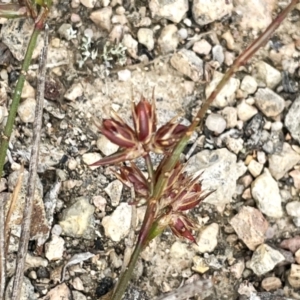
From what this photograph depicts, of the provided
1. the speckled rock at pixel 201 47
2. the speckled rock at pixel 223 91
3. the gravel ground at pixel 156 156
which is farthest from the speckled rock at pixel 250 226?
the speckled rock at pixel 201 47

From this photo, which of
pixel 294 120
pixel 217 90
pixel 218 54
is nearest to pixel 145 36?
pixel 218 54

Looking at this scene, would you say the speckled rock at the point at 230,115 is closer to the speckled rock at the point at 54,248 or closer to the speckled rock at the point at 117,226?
the speckled rock at the point at 117,226

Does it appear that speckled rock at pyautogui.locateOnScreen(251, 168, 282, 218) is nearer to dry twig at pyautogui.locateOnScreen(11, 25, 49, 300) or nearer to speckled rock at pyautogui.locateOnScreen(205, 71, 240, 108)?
speckled rock at pyautogui.locateOnScreen(205, 71, 240, 108)

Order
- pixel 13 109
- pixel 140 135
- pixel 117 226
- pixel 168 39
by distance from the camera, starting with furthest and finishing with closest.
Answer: pixel 168 39 < pixel 117 226 < pixel 13 109 < pixel 140 135

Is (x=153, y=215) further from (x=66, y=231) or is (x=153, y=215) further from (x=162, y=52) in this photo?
(x=162, y=52)

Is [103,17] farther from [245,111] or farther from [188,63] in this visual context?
[245,111]

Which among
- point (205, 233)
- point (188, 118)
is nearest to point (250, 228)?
point (205, 233)
